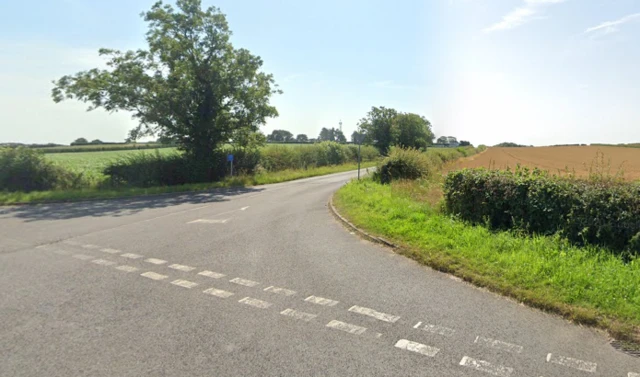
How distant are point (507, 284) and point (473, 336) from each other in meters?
1.60

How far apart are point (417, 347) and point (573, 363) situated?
1.38 metres

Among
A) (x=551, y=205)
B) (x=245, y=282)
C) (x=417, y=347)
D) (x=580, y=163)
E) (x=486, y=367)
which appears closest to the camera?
(x=486, y=367)

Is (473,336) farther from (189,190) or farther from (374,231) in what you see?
(189,190)

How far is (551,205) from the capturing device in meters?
7.12

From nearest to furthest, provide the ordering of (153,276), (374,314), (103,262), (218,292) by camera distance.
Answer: (374,314)
(218,292)
(153,276)
(103,262)

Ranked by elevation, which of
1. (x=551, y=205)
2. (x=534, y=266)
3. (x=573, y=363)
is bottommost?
(x=573, y=363)

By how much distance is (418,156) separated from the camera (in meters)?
18.7

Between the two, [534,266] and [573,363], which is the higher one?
[534,266]

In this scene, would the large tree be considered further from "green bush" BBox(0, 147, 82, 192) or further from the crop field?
the crop field

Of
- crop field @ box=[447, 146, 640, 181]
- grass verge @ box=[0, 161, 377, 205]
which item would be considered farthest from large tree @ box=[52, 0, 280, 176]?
crop field @ box=[447, 146, 640, 181]

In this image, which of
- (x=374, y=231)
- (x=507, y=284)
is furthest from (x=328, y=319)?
(x=374, y=231)

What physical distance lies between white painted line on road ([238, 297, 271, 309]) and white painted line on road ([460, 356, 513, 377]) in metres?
2.39

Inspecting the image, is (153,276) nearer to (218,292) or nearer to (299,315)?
(218,292)

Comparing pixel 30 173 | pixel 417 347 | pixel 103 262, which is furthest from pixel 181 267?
pixel 30 173
